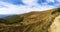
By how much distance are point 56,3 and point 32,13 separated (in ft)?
2.19

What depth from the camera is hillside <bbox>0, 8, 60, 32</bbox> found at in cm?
336

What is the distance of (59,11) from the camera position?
365cm

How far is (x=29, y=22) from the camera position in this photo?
3.45m

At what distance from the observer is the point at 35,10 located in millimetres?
3553

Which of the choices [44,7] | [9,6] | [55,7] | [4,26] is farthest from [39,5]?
[4,26]

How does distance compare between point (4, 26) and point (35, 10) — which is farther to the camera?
point (35, 10)

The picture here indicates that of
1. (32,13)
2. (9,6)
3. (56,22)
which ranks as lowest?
(56,22)

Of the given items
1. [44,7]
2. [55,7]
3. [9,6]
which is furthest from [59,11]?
[9,6]

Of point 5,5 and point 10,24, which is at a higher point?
point 5,5

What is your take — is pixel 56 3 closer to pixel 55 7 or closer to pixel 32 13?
pixel 55 7

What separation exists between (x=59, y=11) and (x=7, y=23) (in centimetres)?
130

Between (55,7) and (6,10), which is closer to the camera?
(6,10)

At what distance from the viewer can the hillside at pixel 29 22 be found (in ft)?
11.0

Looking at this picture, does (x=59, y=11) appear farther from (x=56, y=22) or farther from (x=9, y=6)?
(x=9, y=6)
